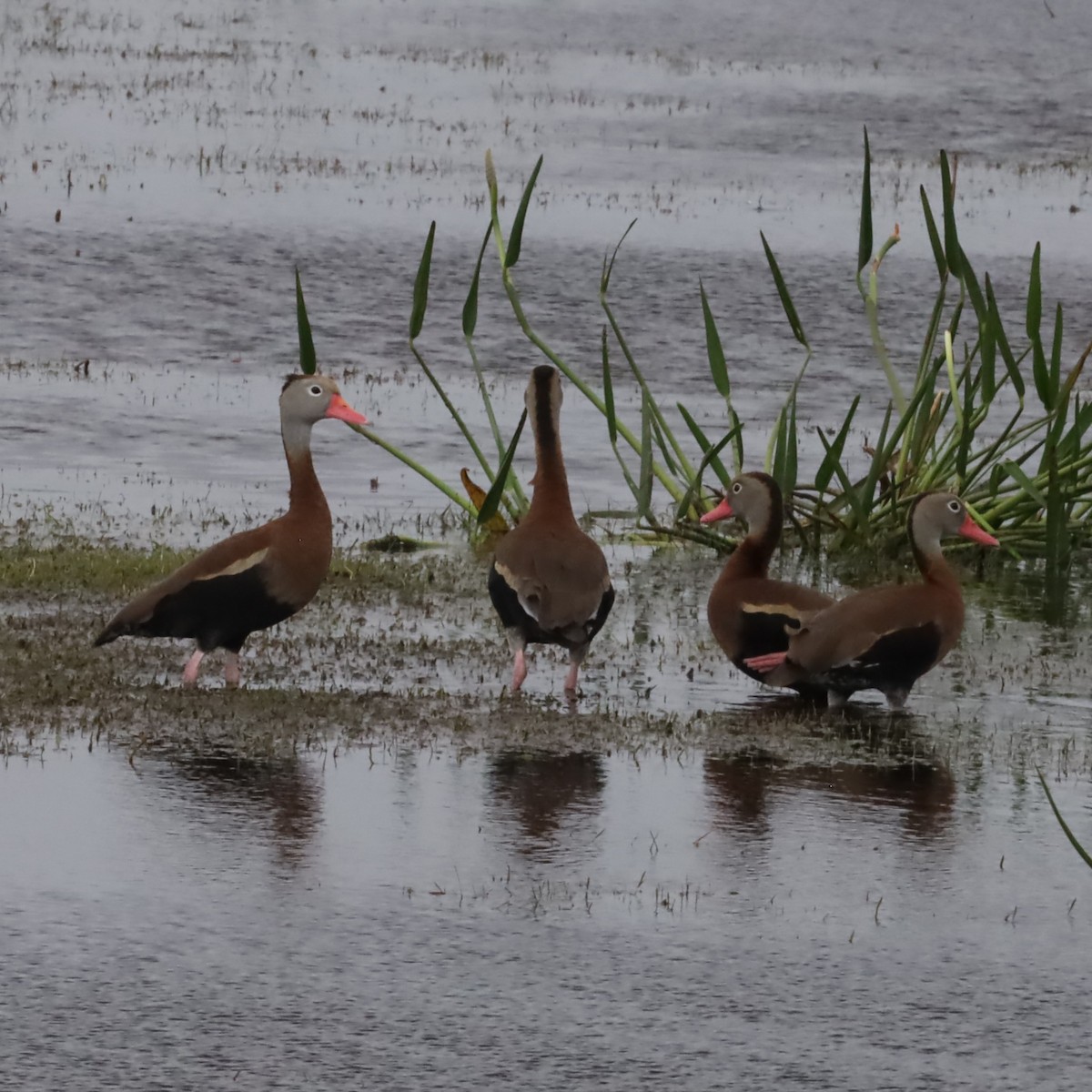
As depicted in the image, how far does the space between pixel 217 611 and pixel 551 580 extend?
125 centimetres

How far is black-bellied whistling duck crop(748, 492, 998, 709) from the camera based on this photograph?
8.85 meters

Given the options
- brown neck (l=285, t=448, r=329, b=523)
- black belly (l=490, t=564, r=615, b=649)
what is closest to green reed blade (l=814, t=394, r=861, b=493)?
black belly (l=490, t=564, r=615, b=649)

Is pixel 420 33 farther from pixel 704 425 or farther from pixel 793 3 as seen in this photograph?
pixel 704 425

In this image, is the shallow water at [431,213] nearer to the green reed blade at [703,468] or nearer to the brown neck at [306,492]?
the green reed blade at [703,468]

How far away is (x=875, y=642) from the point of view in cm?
882

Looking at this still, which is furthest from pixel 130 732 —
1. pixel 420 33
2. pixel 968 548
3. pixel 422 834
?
pixel 420 33

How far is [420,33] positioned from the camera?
4081 centimetres

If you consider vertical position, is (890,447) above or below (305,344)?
below

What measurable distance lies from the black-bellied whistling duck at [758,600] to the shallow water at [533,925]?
1194 millimetres

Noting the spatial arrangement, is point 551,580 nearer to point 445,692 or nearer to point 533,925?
point 445,692

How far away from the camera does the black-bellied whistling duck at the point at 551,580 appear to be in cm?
899

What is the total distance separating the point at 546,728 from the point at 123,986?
2.84 meters

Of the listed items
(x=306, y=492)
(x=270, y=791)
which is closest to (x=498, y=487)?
(x=306, y=492)

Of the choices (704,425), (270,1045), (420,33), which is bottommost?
(270,1045)
